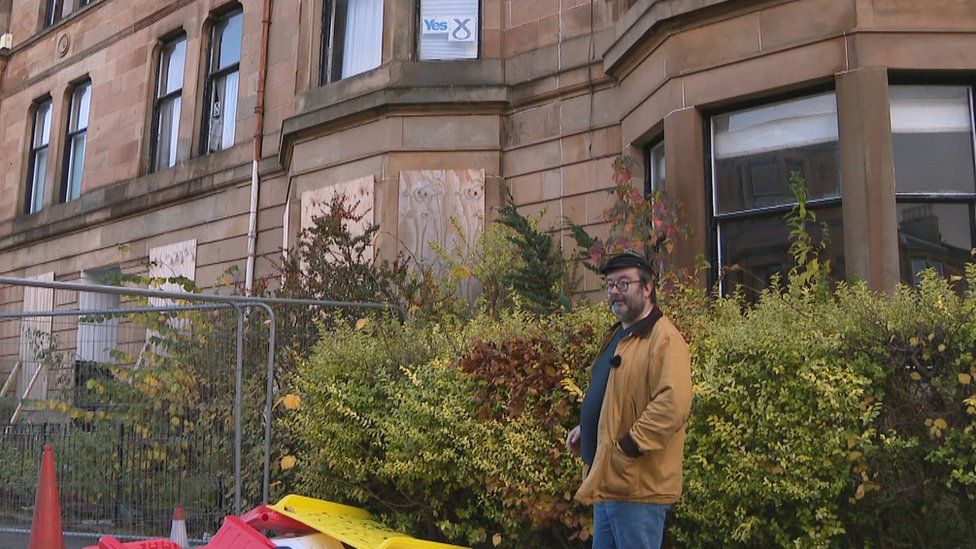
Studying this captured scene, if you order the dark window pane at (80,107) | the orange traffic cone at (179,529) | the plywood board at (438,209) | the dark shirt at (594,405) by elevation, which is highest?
the dark window pane at (80,107)

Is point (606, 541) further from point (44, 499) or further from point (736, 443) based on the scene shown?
point (44, 499)

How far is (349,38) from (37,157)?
1070 cm

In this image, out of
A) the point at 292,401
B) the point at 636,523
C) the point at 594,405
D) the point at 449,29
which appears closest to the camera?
the point at 636,523

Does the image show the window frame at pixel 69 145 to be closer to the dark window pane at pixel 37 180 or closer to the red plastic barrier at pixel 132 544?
the dark window pane at pixel 37 180

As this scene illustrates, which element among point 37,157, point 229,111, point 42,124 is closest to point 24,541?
point 229,111

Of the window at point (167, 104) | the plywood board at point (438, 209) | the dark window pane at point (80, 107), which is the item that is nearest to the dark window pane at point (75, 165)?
the dark window pane at point (80, 107)

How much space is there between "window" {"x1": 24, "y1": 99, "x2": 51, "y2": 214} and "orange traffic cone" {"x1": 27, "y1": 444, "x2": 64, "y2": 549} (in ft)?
48.8

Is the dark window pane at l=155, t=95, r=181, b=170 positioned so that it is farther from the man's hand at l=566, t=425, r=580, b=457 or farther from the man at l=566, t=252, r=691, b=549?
the man at l=566, t=252, r=691, b=549

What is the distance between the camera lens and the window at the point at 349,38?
11.7 m

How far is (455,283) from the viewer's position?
938cm

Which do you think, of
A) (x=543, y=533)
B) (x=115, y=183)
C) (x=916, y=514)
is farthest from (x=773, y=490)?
(x=115, y=183)

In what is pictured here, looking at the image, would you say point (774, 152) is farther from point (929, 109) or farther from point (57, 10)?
point (57, 10)

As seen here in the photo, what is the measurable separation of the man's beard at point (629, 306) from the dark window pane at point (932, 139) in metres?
4.27

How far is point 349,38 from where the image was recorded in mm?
12023
